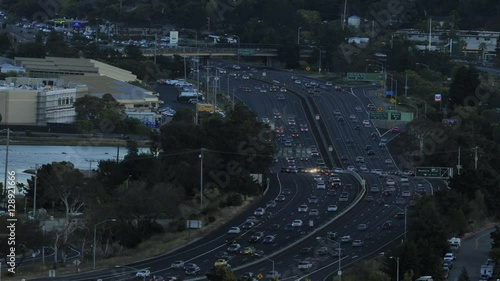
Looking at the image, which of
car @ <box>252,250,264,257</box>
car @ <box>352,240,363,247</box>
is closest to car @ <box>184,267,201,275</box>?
car @ <box>252,250,264,257</box>

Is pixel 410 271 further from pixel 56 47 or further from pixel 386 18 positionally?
pixel 386 18

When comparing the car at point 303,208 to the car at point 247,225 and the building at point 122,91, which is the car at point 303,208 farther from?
the building at point 122,91

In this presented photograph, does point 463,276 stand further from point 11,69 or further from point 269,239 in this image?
point 11,69

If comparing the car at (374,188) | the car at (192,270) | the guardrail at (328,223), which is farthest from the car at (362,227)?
the car at (192,270)

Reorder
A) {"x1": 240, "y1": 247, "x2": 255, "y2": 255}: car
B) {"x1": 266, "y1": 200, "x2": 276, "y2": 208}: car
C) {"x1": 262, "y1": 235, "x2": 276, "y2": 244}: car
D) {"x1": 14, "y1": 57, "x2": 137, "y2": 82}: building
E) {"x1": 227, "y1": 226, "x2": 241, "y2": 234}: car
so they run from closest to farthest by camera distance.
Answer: {"x1": 240, "y1": 247, "x2": 255, "y2": 255}: car
{"x1": 262, "y1": 235, "x2": 276, "y2": 244}: car
{"x1": 227, "y1": 226, "x2": 241, "y2": 234}: car
{"x1": 266, "y1": 200, "x2": 276, "y2": 208}: car
{"x1": 14, "y1": 57, "x2": 137, "y2": 82}: building

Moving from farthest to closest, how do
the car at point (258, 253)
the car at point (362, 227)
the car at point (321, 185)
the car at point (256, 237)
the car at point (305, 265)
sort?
the car at point (321, 185) → the car at point (362, 227) → the car at point (256, 237) → the car at point (258, 253) → the car at point (305, 265)

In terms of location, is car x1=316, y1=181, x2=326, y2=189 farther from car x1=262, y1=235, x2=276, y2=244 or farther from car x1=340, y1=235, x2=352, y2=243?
car x1=262, y1=235, x2=276, y2=244

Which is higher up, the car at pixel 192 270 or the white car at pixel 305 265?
the white car at pixel 305 265
